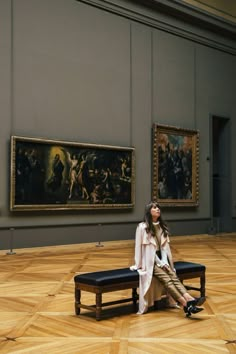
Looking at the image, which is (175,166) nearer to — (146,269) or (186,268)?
(186,268)

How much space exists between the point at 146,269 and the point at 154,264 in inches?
4.8

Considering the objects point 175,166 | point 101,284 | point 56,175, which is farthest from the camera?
point 175,166

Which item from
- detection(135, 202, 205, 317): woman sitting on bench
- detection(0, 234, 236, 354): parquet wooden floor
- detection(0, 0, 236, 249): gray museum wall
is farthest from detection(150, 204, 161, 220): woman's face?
detection(0, 0, 236, 249): gray museum wall

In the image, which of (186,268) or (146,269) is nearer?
(146,269)

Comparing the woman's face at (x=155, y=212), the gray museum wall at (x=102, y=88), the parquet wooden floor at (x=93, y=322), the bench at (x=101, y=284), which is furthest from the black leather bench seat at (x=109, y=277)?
the gray museum wall at (x=102, y=88)

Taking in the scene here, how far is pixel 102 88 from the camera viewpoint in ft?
53.1

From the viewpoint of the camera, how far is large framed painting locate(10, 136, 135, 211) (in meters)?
13.8

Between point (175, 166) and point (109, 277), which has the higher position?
point (175, 166)

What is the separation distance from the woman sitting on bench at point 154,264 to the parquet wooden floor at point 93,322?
9.8 inches

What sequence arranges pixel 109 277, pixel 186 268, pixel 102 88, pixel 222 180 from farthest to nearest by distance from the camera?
pixel 222 180
pixel 102 88
pixel 186 268
pixel 109 277

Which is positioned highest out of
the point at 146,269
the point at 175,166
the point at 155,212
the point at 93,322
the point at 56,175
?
the point at 175,166

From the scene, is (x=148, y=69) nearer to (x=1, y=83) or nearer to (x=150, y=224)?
(x=1, y=83)

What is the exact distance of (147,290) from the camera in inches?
260

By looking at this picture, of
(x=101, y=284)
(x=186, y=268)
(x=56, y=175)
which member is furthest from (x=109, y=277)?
(x=56, y=175)
